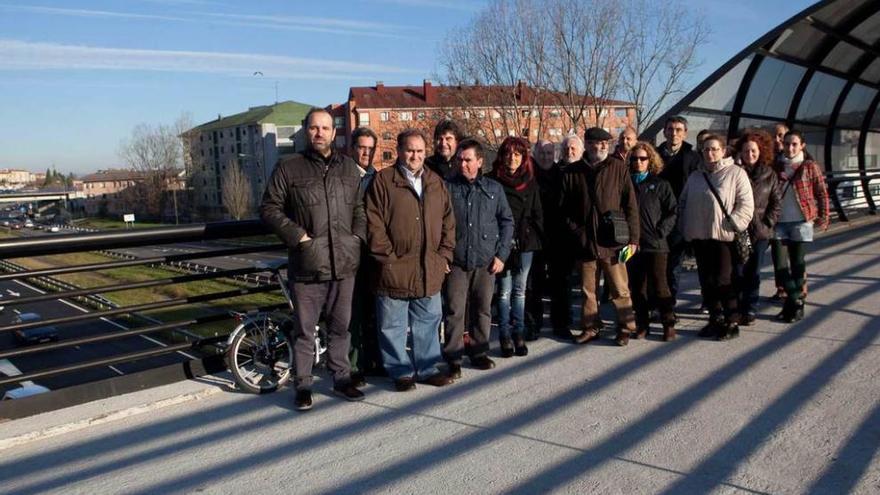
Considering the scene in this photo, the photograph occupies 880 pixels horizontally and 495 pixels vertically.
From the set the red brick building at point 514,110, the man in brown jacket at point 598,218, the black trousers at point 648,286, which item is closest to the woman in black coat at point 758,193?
the black trousers at point 648,286

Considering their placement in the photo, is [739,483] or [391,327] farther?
[391,327]

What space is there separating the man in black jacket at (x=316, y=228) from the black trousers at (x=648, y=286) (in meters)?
2.70

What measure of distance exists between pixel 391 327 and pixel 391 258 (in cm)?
51

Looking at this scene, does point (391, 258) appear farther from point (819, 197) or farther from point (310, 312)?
point (819, 197)

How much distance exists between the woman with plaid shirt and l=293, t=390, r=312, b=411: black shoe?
442 centimetres

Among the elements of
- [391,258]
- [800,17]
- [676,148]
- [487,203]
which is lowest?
[391,258]

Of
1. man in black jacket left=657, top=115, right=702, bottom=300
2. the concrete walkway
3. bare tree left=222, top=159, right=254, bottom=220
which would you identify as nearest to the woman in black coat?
man in black jacket left=657, top=115, right=702, bottom=300

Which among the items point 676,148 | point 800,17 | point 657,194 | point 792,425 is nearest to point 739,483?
point 792,425

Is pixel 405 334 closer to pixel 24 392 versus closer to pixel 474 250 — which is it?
pixel 474 250

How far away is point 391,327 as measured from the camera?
4859 mm

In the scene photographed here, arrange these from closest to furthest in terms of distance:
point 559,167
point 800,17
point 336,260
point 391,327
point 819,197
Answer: point 336,260, point 391,327, point 559,167, point 819,197, point 800,17

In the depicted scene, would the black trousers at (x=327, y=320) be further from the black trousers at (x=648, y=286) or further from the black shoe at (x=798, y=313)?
the black shoe at (x=798, y=313)

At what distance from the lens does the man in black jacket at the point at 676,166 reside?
6449 millimetres

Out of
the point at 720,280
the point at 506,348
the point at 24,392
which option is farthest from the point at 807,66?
the point at 24,392
